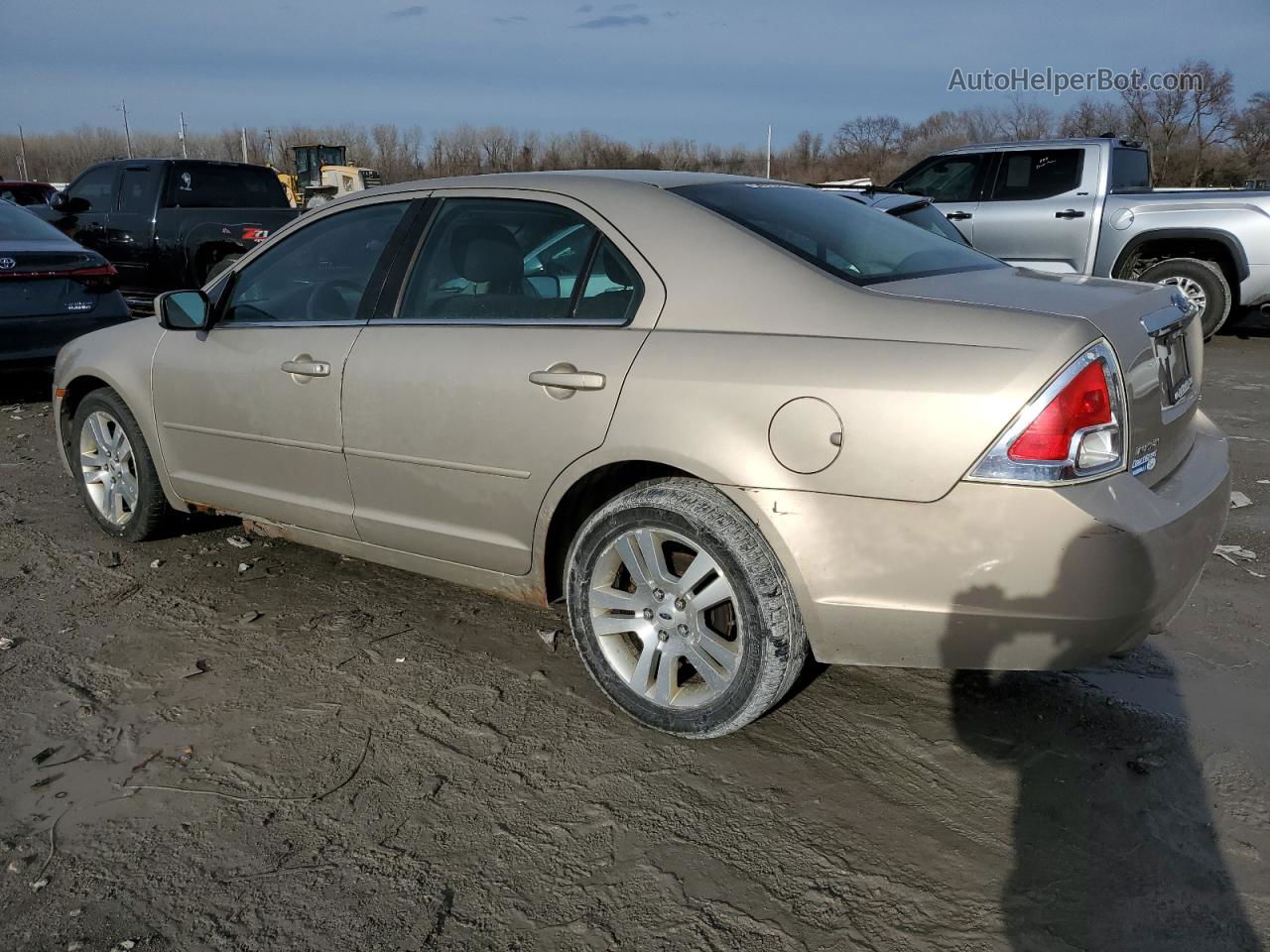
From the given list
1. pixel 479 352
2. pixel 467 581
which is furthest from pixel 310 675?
pixel 479 352

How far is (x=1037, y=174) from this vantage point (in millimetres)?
10422

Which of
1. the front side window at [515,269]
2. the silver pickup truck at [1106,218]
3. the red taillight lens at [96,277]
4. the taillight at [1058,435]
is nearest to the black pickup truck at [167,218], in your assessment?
the red taillight lens at [96,277]

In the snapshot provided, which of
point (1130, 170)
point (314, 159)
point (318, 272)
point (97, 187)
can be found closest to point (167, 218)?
point (97, 187)

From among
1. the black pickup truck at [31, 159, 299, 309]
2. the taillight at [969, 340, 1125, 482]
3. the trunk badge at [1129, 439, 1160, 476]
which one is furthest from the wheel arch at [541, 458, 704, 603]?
the black pickup truck at [31, 159, 299, 309]

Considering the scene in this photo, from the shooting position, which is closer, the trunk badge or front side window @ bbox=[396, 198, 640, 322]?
the trunk badge

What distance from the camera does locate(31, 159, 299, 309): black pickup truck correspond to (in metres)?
11.4

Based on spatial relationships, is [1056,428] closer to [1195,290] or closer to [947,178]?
[1195,290]

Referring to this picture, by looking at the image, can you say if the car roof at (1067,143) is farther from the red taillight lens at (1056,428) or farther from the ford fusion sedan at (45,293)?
the red taillight lens at (1056,428)

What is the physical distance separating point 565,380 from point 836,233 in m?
1.01

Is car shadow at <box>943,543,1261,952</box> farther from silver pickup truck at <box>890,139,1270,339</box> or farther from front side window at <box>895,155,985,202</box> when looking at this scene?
front side window at <box>895,155,985,202</box>

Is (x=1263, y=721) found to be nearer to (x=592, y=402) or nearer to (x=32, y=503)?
(x=592, y=402)

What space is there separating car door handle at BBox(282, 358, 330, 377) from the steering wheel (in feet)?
0.64

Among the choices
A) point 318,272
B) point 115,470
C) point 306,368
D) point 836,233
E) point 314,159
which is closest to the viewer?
point 836,233

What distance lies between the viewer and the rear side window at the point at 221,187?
38.3 feet
